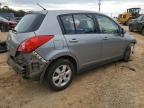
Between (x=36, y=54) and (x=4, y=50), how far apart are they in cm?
483

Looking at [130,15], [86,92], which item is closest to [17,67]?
[86,92]

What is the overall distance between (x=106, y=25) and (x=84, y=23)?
2.84 ft

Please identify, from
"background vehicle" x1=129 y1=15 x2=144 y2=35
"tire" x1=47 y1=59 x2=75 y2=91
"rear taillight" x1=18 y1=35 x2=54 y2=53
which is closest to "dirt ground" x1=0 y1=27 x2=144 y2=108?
"tire" x1=47 y1=59 x2=75 y2=91

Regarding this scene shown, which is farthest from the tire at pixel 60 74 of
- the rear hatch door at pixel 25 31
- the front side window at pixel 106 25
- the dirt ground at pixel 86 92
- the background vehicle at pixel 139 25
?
the background vehicle at pixel 139 25

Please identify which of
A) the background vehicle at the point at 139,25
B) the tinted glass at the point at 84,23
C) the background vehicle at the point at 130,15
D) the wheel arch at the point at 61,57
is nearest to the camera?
the wheel arch at the point at 61,57

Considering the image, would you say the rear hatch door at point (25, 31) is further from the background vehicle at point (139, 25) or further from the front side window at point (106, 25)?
the background vehicle at point (139, 25)

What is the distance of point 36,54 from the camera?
4.18m

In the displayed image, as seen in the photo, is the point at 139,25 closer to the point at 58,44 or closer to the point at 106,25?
the point at 106,25

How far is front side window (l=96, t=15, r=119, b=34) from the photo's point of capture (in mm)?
5527

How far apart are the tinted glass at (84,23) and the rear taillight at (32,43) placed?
0.96 meters

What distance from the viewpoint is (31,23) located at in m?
4.51

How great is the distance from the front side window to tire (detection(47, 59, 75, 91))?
4.61ft

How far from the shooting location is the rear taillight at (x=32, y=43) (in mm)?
4152

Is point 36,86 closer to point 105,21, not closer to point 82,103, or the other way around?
point 82,103
